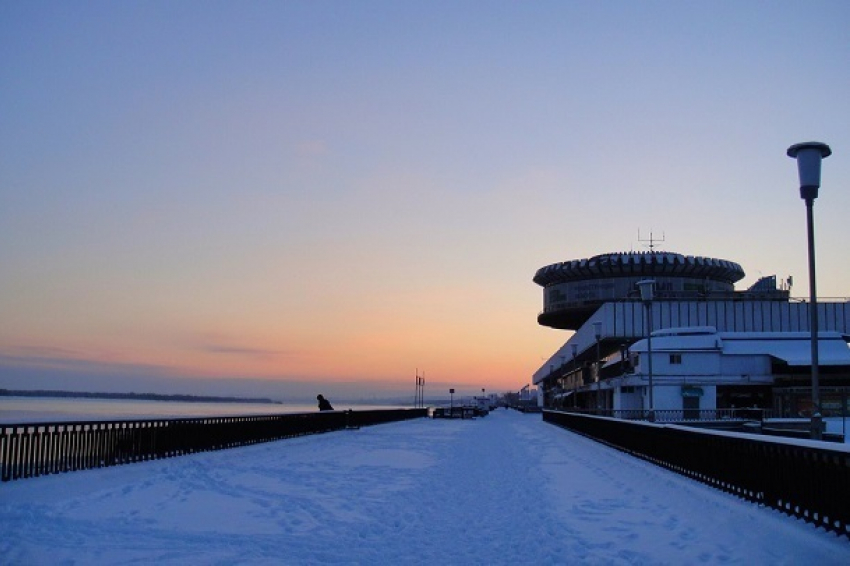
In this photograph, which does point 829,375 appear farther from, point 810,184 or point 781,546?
point 781,546

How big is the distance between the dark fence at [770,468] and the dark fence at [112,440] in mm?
12484

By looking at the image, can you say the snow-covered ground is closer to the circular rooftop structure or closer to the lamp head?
the lamp head

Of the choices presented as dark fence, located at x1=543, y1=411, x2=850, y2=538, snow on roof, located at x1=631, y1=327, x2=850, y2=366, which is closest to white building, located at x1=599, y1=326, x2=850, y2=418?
snow on roof, located at x1=631, y1=327, x2=850, y2=366

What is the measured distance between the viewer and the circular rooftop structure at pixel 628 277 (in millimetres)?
107000

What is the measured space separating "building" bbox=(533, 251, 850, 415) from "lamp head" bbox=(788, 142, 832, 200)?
15669mm

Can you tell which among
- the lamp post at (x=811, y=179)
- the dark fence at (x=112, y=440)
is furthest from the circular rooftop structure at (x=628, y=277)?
the lamp post at (x=811, y=179)

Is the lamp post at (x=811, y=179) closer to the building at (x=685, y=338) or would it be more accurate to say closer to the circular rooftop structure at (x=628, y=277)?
the building at (x=685, y=338)

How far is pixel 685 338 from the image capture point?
6425cm

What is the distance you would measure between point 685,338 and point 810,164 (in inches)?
2082

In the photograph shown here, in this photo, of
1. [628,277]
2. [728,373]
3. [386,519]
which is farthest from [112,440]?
[628,277]

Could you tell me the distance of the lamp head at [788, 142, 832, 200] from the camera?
1392cm

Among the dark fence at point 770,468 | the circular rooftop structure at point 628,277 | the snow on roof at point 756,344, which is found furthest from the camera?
the circular rooftop structure at point 628,277

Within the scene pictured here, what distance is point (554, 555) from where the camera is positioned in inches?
339

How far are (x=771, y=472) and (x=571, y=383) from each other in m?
105
